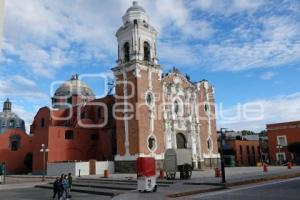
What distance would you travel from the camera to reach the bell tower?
38.2 meters

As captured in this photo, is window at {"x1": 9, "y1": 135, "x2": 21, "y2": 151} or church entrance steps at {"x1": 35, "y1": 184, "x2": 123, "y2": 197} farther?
Result: window at {"x1": 9, "y1": 135, "x2": 21, "y2": 151}

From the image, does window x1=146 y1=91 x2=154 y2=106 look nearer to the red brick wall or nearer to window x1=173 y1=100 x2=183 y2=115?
window x1=173 y1=100 x2=183 y2=115

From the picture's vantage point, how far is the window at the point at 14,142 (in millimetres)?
49312

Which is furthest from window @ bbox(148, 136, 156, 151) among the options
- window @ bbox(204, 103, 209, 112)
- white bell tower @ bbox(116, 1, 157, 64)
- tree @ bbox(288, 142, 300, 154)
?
tree @ bbox(288, 142, 300, 154)

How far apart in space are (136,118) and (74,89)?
22394 mm

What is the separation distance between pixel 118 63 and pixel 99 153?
41.8 feet

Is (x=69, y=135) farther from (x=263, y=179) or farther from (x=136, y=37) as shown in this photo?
(x=263, y=179)

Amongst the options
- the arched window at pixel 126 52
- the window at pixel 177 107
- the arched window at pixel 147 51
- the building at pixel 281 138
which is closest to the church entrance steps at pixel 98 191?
the arched window at pixel 126 52

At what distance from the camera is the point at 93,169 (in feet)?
125

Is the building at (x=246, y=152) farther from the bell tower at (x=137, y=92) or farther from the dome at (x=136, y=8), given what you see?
the dome at (x=136, y=8)

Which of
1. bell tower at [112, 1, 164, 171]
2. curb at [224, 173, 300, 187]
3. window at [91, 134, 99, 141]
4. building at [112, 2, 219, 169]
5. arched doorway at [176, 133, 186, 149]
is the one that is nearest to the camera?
curb at [224, 173, 300, 187]

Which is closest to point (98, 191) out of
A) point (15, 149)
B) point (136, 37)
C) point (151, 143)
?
point (151, 143)

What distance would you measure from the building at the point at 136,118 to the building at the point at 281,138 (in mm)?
13831

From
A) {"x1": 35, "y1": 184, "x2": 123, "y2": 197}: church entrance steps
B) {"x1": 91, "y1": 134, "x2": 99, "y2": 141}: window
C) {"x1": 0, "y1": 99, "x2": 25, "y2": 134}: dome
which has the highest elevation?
{"x1": 0, "y1": 99, "x2": 25, "y2": 134}: dome
